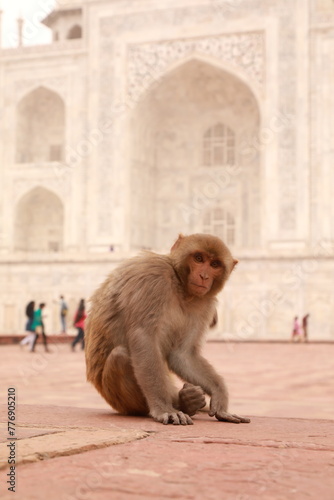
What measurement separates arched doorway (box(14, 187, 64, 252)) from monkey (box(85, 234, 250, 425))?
905 inches

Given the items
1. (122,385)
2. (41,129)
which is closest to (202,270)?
(122,385)

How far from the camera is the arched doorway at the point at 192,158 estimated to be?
2480cm

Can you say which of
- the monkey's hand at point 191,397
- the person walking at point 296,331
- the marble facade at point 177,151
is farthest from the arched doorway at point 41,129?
the monkey's hand at point 191,397

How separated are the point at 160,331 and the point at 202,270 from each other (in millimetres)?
297

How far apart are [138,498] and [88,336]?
181 centimetres

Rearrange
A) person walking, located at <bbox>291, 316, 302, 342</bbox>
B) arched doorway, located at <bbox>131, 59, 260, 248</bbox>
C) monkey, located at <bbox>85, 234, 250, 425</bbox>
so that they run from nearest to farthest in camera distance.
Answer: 1. monkey, located at <bbox>85, 234, 250, 425</bbox>
2. person walking, located at <bbox>291, 316, 302, 342</bbox>
3. arched doorway, located at <bbox>131, 59, 260, 248</bbox>

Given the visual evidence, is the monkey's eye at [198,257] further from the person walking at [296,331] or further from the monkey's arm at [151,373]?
→ the person walking at [296,331]

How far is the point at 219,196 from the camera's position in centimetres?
2566

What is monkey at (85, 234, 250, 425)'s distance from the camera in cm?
290

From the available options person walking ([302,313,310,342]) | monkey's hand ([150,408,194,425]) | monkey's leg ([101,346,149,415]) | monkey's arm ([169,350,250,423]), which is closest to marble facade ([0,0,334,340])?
person walking ([302,313,310,342])

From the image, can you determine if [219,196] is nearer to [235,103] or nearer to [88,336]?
[235,103]

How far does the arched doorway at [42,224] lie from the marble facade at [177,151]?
43mm

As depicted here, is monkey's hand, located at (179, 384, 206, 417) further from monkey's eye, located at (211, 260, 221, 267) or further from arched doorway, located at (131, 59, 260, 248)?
arched doorway, located at (131, 59, 260, 248)

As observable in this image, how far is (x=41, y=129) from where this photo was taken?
2658cm
